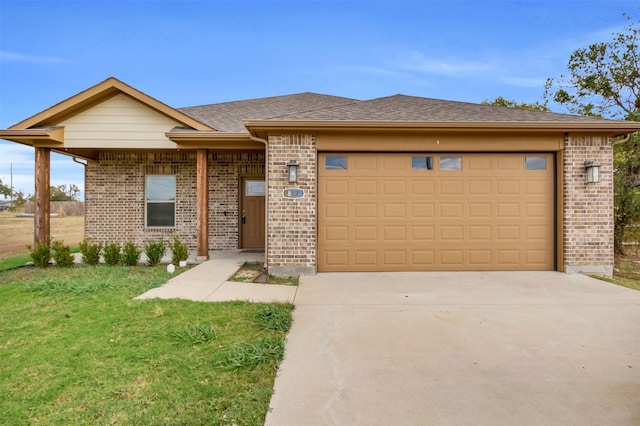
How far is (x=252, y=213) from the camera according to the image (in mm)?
9797

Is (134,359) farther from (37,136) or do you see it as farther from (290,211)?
(37,136)

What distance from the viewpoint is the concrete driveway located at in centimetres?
231

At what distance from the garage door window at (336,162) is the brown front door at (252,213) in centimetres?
343

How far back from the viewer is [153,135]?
8.35 metres

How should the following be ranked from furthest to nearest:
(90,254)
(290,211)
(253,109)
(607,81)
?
(607,81)
(253,109)
(90,254)
(290,211)

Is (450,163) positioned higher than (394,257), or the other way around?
(450,163)

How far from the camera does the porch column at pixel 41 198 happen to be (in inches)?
312

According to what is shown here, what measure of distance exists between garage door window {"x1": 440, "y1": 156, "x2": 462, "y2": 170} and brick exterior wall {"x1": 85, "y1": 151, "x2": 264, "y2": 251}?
5.09 meters

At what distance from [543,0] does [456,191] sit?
8.33 meters

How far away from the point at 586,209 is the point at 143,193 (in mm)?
11292

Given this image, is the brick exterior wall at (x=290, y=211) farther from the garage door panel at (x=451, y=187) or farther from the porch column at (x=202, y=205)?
the garage door panel at (x=451, y=187)

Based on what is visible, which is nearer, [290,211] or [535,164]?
[290,211]

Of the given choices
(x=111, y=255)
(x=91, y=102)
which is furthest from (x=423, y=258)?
(x=91, y=102)

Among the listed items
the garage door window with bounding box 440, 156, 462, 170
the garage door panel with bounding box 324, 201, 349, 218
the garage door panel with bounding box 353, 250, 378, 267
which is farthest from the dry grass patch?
the garage door window with bounding box 440, 156, 462, 170
